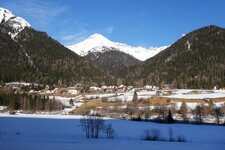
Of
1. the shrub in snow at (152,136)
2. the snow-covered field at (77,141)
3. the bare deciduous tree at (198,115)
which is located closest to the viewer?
the snow-covered field at (77,141)

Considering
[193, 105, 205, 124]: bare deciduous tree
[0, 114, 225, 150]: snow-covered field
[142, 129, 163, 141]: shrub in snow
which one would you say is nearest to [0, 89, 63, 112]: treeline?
[193, 105, 205, 124]: bare deciduous tree

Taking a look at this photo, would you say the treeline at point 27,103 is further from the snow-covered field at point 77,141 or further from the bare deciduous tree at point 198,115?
the snow-covered field at point 77,141

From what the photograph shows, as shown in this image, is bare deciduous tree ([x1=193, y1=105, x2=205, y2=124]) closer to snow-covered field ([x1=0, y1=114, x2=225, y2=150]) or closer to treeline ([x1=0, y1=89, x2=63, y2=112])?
snow-covered field ([x1=0, y1=114, x2=225, y2=150])

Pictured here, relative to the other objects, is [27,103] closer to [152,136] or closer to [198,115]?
[198,115]

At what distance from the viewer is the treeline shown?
147m

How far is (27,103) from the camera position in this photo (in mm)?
149500

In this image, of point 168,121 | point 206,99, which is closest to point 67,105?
point 206,99

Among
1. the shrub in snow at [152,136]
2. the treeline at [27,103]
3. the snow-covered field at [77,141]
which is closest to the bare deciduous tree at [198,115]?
the snow-covered field at [77,141]

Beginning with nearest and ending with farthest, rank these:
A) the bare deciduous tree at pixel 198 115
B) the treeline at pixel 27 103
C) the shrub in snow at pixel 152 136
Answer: the shrub in snow at pixel 152 136
the bare deciduous tree at pixel 198 115
the treeline at pixel 27 103

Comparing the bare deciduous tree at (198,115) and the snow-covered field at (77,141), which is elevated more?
the bare deciduous tree at (198,115)

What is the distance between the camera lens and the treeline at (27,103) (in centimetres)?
14675

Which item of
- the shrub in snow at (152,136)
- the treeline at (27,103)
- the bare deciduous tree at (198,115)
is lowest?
the shrub in snow at (152,136)

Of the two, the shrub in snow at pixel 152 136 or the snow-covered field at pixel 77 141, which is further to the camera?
the shrub in snow at pixel 152 136

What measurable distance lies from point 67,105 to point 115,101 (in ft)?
81.7
